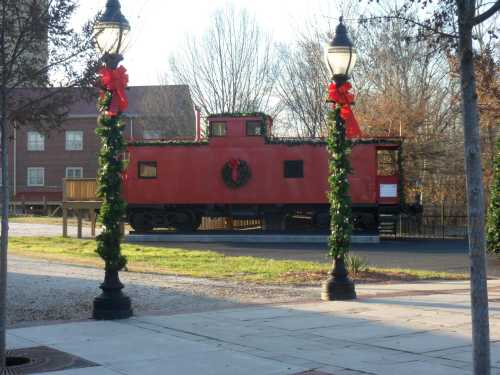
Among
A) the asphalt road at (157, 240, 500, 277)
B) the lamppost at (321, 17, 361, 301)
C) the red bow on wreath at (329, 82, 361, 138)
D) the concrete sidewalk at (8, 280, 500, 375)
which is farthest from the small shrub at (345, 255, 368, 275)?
the red bow on wreath at (329, 82, 361, 138)

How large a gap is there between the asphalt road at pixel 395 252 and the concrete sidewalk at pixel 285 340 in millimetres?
7422

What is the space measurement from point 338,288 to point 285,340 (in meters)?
3.67

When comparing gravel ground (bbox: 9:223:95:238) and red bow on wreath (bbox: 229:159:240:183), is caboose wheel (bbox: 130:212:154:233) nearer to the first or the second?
gravel ground (bbox: 9:223:95:238)

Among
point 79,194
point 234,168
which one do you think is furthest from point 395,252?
point 79,194

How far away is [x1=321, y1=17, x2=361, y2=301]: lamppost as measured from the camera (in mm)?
12430

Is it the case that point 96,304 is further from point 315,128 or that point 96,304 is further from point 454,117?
point 315,128

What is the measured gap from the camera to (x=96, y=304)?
34.7 ft

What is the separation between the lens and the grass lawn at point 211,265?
1639 cm

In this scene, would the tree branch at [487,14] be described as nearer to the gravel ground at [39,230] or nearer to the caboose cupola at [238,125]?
the caboose cupola at [238,125]

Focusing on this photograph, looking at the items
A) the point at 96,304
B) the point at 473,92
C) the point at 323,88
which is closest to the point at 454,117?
the point at 323,88

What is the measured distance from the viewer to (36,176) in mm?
53688

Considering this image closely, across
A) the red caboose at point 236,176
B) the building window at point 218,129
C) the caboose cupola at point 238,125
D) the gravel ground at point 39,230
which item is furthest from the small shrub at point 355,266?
the gravel ground at point 39,230

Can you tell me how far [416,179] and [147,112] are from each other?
855 inches

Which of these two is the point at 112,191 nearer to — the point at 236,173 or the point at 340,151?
the point at 340,151
